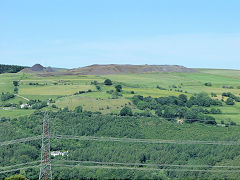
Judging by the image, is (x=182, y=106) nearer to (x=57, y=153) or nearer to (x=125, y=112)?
(x=125, y=112)

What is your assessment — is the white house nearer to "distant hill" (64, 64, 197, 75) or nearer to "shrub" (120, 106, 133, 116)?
"shrub" (120, 106, 133, 116)

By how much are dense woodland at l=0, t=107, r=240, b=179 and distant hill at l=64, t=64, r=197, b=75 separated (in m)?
82.2

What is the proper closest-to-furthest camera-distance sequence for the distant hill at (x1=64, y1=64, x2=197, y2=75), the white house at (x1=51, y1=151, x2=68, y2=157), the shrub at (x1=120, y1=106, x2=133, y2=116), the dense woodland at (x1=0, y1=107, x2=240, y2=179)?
the dense woodland at (x1=0, y1=107, x2=240, y2=179) < the white house at (x1=51, y1=151, x2=68, y2=157) < the shrub at (x1=120, y1=106, x2=133, y2=116) < the distant hill at (x1=64, y1=64, x2=197, y2=75)

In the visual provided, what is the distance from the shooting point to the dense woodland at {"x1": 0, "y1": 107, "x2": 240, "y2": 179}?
56.2 meters

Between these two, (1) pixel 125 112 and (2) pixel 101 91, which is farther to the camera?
(2) pixel 101 91

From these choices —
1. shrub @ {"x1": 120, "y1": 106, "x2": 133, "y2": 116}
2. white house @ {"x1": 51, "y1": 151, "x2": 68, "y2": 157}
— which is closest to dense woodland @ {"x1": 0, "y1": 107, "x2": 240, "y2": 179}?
shrub @ {"x1": 120, "y1": 106, "x2": 133, "y2": 116}

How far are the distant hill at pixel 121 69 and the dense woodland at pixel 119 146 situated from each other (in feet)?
270

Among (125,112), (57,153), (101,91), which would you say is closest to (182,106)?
(125,112)

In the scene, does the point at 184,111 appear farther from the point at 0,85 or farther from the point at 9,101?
the point at 0,85

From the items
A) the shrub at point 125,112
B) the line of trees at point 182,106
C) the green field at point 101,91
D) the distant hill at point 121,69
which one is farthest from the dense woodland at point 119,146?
the distant hill at point 121,69

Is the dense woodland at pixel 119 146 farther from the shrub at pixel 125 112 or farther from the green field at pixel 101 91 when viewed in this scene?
the green field at pixel 101 91

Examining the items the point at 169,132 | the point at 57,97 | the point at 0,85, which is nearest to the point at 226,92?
the point at 169,132

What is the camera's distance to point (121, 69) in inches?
6944

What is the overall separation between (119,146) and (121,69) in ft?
366
